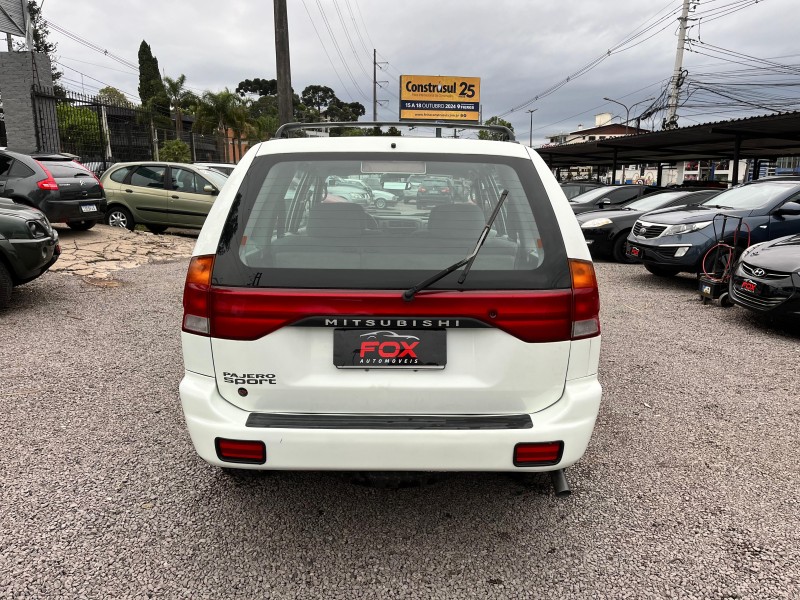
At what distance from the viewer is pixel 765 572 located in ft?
7.44

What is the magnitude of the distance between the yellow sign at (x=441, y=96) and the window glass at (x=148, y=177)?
3927cm

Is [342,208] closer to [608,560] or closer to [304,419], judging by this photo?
[304,419]

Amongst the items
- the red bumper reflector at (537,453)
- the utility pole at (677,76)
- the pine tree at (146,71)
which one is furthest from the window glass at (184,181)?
the pine tree at (146,71)

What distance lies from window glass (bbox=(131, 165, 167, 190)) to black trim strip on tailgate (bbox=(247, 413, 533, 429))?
445 inches

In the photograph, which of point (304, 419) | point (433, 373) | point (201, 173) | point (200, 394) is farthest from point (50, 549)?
point (201, 173)

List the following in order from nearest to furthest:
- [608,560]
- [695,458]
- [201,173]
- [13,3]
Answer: [608,560], [695,458], [201,173], [13,3]

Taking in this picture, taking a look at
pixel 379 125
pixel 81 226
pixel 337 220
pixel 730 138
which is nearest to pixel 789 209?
pixel 379 125

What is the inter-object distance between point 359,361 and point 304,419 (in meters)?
0.30

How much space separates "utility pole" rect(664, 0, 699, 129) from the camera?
27516 mm

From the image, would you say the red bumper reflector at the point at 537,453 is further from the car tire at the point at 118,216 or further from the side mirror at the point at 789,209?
the car tire at the point at 118,216

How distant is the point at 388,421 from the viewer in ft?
7.10

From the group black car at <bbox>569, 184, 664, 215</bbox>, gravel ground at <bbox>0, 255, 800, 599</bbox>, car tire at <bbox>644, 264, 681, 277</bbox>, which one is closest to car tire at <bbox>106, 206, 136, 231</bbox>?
gravel ground at <bbox>0, 255, 800, 599</bbox>

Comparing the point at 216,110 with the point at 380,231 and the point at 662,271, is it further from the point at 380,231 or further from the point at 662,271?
the point at 380,231

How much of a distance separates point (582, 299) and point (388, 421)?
2.89 ft
